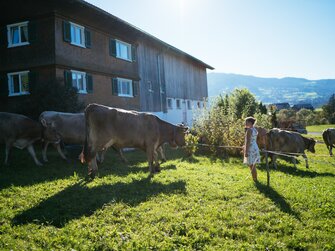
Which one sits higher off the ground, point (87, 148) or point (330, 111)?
point (330, 111)

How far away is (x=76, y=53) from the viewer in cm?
1989

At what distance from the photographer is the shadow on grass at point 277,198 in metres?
6.94

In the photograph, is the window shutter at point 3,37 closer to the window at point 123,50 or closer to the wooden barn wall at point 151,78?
the window at point 123,50

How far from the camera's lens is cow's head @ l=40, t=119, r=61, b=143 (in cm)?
1274

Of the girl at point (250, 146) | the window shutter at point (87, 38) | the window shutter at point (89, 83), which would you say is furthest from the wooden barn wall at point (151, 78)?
the girl at point (250, 146)

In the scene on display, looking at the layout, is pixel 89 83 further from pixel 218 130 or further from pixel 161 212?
pixel 161 212

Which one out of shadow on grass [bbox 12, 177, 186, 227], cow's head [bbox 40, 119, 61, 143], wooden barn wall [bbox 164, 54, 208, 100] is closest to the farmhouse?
wooden barn wall [bbox 164, 54, 208, 100]

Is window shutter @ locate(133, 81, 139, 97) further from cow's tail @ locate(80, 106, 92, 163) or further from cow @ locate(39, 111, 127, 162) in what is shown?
cow's tail @ locate(80, 106, 92, 163)

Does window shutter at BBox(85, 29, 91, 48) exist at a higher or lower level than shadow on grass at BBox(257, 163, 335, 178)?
higher

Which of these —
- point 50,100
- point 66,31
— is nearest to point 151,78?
point 66,31

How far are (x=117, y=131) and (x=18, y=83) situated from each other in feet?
41.5

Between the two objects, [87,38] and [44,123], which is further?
[87,38]

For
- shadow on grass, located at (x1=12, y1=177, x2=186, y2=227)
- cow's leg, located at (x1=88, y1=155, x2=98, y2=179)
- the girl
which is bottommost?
shadow on grass, located at (x1=12, y1=177, x2=186, y2=227)

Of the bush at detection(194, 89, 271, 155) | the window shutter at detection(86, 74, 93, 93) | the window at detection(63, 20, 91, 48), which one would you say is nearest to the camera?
the bush at detection(194, 89, 271, 155)
